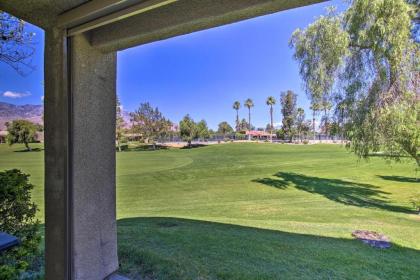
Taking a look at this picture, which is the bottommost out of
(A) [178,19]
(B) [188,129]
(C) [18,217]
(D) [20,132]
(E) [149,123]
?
(C) [18,217]

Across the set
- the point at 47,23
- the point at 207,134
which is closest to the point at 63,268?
the point at 47,23

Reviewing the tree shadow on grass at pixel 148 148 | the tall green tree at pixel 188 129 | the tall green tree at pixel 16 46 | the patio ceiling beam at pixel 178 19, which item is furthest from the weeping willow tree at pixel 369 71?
the tree shadow on grass at pixel 148 148

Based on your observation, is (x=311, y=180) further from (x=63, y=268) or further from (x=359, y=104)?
(x=63, y=268)

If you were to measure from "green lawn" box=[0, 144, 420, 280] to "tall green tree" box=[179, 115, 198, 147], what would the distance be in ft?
44.5

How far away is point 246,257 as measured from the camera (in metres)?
2.46

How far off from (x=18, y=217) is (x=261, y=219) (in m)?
5.08

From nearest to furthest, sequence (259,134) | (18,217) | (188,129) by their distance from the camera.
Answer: (18,217), (188,129), (259,134)

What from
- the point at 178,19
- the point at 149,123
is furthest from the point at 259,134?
the point at 178,19

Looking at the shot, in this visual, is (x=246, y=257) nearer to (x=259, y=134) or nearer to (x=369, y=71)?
(x=369, y=71)

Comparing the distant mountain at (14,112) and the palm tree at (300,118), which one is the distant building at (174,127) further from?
the distant mountain at (14,112)

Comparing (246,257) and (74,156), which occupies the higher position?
(74,156)

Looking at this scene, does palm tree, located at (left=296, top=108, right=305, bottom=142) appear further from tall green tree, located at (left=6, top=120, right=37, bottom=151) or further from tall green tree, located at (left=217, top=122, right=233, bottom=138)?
tall green tree, located at (left=6, top=120, right=37, bottom=151)

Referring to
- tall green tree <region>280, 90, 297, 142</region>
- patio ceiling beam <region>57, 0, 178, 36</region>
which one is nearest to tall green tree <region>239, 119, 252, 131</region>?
tall green tree <region>280, 90, 297, 142</region>

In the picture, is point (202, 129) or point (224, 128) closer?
point (202, 129)
